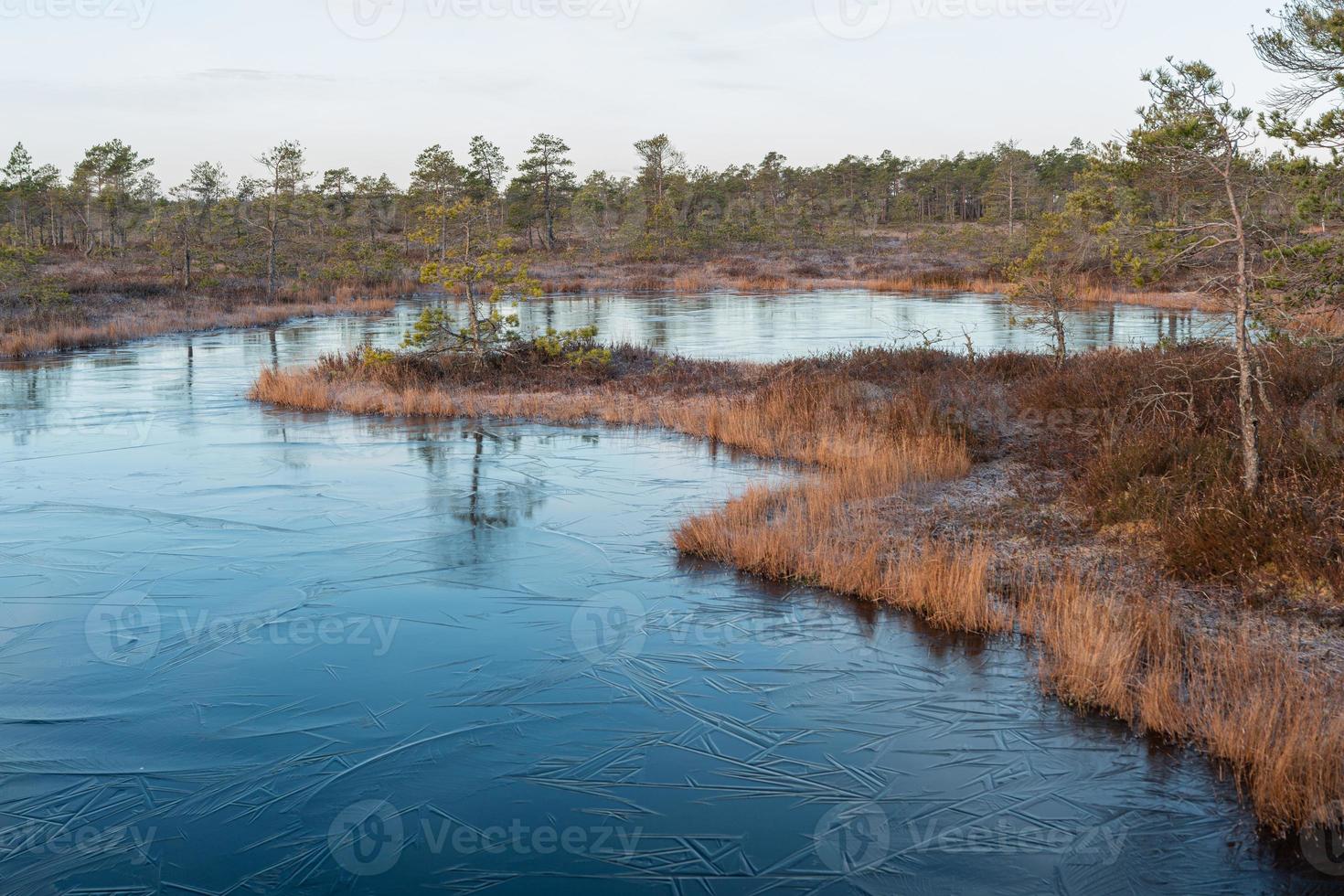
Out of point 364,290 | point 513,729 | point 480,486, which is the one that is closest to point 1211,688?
point 513,729

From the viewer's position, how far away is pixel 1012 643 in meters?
7.96

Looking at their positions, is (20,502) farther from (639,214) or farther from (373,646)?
(639,214)

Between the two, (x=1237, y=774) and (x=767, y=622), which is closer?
(x=1237, y=774)

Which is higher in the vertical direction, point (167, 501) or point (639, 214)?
point (639, 214)

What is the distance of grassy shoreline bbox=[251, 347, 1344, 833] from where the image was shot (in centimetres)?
630

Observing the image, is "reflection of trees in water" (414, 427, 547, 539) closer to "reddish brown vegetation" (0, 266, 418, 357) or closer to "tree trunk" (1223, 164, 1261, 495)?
"tree trunk" (1223, 164, 1261, 495)

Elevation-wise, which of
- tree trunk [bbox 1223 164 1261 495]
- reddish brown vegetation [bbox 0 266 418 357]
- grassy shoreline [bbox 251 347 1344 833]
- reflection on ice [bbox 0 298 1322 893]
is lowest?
reflection on ice [bbox 0 298 1322 893]

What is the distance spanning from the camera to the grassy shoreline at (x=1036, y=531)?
6.30 m

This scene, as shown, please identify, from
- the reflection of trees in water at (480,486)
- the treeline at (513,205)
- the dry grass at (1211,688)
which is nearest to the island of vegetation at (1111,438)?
the dry grass at (1211,688)

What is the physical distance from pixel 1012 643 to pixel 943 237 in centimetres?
6681

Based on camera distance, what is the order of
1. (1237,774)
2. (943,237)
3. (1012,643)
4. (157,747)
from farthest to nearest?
(943,237)
(1012,643)
(157,747)
(1237,774)

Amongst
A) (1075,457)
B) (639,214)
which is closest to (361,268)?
(639,214)

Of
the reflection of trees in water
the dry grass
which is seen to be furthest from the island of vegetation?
the reflection of trees in water

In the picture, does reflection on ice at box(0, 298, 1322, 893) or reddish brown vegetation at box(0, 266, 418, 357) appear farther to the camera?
reddish brown vegetation at box(0, 266, 418, 357)
